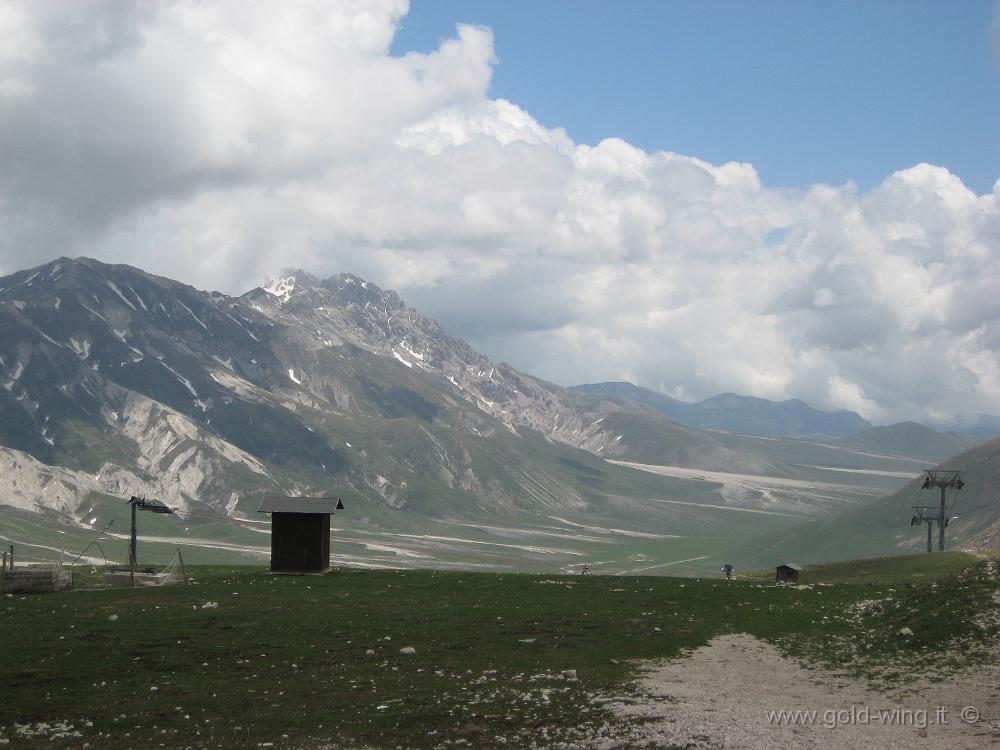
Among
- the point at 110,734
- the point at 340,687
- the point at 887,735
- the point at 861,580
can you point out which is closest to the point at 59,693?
the point at 110,734

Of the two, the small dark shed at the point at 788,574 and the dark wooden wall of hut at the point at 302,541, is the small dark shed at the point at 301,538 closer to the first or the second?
the dark wooden wall of hut at the point at 302,541

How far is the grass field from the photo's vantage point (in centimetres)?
2912

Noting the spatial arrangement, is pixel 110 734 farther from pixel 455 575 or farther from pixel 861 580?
pixel 861 580

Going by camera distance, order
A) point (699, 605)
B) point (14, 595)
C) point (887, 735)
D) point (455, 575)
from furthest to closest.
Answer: point (455, 575) < point (14, 595) < point (699, 605) < point (887, 735)

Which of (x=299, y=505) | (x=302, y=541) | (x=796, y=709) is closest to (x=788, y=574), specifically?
(x=302, y=541)

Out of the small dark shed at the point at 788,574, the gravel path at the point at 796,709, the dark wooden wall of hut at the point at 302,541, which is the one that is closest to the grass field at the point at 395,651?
the gravel path at the point at 796,709

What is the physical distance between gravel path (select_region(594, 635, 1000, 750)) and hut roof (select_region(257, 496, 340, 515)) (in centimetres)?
4507

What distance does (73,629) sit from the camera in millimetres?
46219

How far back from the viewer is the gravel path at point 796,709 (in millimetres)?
25500

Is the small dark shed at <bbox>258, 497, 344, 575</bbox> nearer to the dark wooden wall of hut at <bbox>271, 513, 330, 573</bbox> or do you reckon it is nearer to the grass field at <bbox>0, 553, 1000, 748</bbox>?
the dark wooden wall of hut at <bbox>271, 513, 330, 573</bbox>

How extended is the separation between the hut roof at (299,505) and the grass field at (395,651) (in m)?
13.8

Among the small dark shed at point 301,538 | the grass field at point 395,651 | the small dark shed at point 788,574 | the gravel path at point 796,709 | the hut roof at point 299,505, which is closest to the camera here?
the gravel path at point 796,709

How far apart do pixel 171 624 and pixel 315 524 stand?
95.8 feet

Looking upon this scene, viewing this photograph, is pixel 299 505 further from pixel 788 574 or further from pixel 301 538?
pixel 788 574
